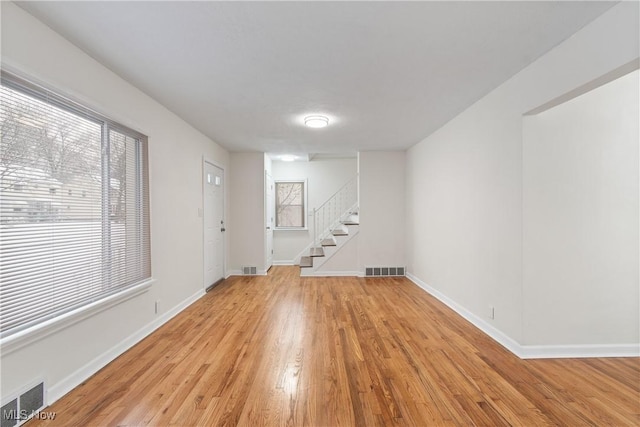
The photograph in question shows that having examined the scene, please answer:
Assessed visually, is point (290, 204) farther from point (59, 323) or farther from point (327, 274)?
point (59, 323)

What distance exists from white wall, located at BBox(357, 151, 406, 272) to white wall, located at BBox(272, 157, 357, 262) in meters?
1.52

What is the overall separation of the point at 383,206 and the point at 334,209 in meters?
1.68

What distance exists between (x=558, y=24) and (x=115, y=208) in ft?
12.1

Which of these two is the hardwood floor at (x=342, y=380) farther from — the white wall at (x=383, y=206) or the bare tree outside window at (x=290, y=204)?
the bare tree outside window at (x=290, y=204)

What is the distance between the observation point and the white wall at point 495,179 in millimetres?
1871

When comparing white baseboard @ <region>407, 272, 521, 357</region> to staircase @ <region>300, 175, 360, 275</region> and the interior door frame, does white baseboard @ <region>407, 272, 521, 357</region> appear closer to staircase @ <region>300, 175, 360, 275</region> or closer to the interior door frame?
staircase @ <region>300, 175, 360, 275</region>

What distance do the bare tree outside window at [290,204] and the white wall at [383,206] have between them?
6.64ft

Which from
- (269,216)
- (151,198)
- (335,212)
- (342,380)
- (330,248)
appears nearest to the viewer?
(342,380)

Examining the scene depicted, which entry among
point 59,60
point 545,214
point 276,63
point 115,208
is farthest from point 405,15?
point 115,208

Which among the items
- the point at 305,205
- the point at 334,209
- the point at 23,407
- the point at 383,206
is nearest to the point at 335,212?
the point at 334,209

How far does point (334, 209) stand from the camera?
7035 mm

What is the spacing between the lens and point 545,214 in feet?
7.94

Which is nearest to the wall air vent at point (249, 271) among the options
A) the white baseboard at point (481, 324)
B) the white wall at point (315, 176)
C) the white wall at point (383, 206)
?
the white wall at point (315, 176)

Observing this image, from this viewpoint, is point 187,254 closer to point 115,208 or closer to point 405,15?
point 115,208
